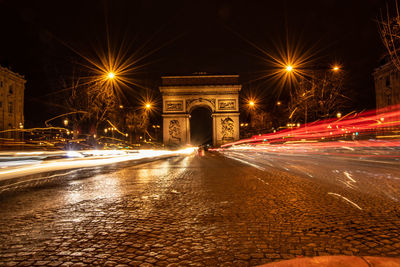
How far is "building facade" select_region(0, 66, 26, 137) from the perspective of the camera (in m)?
46.1

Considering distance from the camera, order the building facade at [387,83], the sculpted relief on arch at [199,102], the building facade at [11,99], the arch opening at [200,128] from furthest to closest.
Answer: the arch opening at [200,128]
the sculpted relief on arch at [199,102]
the building facade at [387,83]
the building facade at [11,99]

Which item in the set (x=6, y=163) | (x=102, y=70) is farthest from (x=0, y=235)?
(x=102, y=70)

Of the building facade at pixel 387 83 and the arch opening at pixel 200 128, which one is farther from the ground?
the building facade at pixel 387 83

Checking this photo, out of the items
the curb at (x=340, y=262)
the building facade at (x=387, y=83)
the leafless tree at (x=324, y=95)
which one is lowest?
the curb at (x=340, y=262)

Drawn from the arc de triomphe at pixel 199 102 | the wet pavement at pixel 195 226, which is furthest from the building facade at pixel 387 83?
the wet pavement at pixel 195 226

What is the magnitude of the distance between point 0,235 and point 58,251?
1021 mm

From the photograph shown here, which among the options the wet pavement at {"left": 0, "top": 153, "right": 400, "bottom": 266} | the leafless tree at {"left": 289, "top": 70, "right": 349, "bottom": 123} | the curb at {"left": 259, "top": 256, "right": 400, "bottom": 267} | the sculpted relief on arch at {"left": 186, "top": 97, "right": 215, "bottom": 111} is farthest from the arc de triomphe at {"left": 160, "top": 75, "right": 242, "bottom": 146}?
the curb at {"left": 259, "top": 256, "right": 400, "bottom": 267}

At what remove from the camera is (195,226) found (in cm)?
384

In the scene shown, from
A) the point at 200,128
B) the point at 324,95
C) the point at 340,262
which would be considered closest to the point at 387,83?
the point at 324,95

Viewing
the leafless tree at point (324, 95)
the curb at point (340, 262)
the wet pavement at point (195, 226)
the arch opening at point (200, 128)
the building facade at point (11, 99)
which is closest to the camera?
the curb at point (340, 262)

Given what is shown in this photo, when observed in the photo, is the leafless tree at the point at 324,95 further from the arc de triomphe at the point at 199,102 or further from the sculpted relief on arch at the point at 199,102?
the sculpted relief on arch at the point at 199,102

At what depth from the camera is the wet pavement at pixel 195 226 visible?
290 cm

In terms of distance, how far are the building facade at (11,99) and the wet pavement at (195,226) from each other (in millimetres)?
47424

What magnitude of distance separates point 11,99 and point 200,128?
43.0 meters
